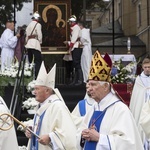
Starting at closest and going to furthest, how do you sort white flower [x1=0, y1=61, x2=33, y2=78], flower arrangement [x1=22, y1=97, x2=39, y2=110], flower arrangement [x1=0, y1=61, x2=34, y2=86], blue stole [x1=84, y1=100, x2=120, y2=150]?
blue stole [x1=84, y1=100, x2=120, y2=150], flower arrangement [x1=22, y1=97, x2=39, y2=110], flower arrangement [x1=0, y1=61, x2=34, y2=86], white flower [x1=0, y1=61, x2=33, y2=78]

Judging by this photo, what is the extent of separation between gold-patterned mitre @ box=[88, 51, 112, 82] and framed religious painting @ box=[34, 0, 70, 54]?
39.1ft

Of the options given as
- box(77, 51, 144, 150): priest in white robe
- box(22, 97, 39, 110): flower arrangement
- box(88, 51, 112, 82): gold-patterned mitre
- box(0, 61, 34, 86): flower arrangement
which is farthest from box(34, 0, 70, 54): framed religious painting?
box(77, 51, 144, 150): priest in white robe

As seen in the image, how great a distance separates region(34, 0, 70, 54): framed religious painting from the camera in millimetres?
18562

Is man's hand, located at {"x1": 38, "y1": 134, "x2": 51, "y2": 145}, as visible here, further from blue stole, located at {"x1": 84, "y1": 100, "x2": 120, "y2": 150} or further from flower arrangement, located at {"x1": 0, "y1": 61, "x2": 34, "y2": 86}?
flower arrangement, located at {"x1": 0, "y1": 61, "x2": 34, "y2": 86}

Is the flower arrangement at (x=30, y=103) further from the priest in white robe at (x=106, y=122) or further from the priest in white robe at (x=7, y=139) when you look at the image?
the priest in white robe at (x=106, y=122)

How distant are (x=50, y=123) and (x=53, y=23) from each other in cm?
1130

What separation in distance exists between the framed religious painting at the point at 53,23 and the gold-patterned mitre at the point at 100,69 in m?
11.9

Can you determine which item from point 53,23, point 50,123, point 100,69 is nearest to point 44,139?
point 50,123

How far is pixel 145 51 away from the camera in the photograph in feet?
105

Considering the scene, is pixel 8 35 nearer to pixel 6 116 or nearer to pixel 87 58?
pixel 87 58

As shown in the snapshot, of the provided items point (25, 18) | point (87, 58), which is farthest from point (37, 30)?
point (25, 18)

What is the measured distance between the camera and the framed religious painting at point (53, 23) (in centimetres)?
1856

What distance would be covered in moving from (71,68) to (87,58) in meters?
1.13

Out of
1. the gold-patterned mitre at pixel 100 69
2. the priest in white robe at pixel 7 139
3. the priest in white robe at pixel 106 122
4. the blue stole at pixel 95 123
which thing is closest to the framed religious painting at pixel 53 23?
the priest in white robe at pixel 7 139
